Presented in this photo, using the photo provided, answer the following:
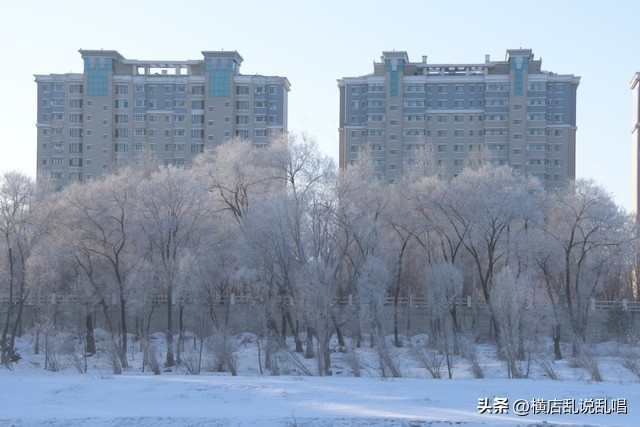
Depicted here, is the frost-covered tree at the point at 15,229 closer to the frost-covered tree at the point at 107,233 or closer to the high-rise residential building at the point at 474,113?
the frost-covered tree at the point at 107,233

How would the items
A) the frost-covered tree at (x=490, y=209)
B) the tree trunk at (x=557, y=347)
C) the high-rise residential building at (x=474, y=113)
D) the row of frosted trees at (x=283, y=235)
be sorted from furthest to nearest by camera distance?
the high-rise residential building at (x=474, y=113)
the frost-covered tree at (x=490, y=209)
the tree trunk at (x=557, y=347)
the row of frosted trees at (x=283, y=235)

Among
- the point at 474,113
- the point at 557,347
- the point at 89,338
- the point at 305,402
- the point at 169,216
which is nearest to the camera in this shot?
the point at 305,402

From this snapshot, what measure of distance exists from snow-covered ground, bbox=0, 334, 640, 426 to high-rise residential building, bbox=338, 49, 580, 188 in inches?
2590

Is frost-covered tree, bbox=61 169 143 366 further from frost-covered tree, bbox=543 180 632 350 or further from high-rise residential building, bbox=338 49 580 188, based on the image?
high-rise residential building, bbox=338 49 580 188

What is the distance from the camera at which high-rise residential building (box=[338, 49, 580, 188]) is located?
86062 millimetres

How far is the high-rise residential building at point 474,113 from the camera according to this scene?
86062 mm

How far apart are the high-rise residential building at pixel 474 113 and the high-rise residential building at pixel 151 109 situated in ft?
36.5

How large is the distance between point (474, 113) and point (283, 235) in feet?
179

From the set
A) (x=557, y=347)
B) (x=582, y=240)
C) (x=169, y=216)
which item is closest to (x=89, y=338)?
(x=169, y=216)

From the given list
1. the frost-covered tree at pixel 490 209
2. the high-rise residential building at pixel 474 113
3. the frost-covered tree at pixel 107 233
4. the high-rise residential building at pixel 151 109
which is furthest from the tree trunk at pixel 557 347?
the high-rise residential building at pixel 151 109

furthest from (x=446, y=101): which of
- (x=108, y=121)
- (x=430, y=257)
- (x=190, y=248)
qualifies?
(x=190, y=248)

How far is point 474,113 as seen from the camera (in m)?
87.9

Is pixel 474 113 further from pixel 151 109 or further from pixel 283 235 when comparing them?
pixel 283 235

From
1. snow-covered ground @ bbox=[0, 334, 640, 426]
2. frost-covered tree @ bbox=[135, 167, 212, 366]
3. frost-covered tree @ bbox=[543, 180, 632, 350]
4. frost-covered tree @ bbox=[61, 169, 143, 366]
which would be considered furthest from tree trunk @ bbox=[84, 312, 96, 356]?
frost-covered tree @ bbox=[543, 180, 632, 350]
